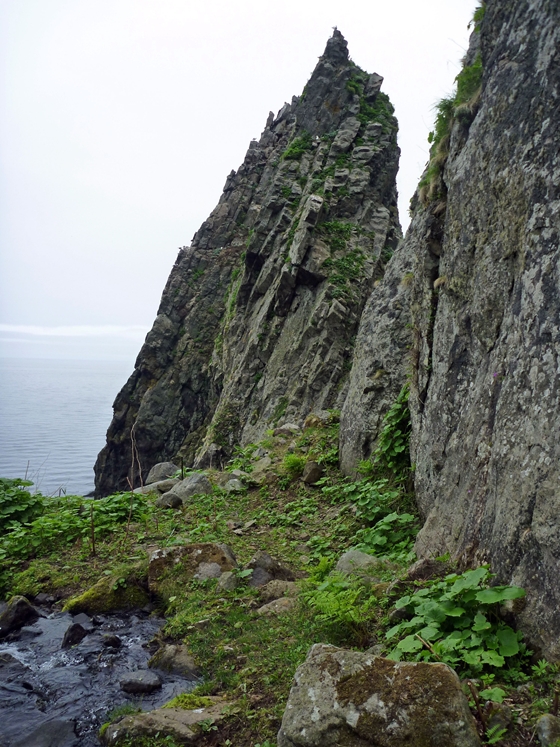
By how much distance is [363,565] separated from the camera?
6.33 meters

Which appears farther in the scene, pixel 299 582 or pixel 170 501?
pixel 170 501

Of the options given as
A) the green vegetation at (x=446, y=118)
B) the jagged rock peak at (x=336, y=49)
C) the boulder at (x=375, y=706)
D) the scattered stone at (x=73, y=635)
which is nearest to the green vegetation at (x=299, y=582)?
the boulder at (x=375, y=706)

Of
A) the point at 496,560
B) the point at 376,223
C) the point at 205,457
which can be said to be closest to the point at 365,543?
the point at 496,560

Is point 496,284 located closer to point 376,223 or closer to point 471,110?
point 471,110

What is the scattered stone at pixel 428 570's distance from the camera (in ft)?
16.3

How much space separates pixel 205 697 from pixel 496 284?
5108mm

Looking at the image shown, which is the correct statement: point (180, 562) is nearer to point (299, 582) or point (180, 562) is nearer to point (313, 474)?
point (299, 582)

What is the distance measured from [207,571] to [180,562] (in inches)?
17.2

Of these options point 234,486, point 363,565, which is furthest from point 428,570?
point 234,486

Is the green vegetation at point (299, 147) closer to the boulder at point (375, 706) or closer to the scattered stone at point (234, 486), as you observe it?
the scattered stone at point (234, 486)

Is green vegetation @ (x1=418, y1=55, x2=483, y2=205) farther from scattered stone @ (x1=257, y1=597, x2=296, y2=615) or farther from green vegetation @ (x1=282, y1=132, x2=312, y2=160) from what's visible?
green vegetation @ (x1=282, y1=132, x2=312, y2=160)

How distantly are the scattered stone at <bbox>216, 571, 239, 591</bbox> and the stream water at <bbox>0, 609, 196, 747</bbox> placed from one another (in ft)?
2.82

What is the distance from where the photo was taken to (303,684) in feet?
11.2

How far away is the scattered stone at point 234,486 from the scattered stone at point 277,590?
5024 millimetres
